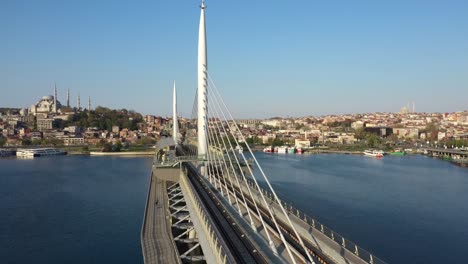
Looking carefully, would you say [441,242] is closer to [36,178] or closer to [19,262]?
[19,262]

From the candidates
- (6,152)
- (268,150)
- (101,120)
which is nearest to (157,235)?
(268,150)

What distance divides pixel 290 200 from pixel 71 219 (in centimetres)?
688

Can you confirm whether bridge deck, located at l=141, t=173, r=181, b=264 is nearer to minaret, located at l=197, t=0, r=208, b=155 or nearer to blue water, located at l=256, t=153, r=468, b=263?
minaret, located at l=197, t=0, r=208, b=155

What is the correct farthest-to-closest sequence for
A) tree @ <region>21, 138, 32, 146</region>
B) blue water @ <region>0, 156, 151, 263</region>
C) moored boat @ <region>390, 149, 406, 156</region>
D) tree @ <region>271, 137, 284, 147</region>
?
tree @ <region>271, 137, 284, 147</region> < tree @ <region>21, 138, 32, 146</region> < moored boat @ <region>390, 149, 406, 156</region> < blue water @ <region>0, 156, 151, 263</region>

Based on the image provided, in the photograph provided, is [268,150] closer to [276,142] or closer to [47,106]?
[276,142]

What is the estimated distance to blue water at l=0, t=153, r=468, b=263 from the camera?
30.7ft

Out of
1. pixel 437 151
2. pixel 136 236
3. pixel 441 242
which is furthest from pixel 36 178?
pixel 437 151

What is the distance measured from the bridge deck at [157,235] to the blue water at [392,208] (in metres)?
4.26

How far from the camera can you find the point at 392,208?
13250 mm

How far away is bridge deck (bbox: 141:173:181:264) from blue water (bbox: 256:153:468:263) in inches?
168

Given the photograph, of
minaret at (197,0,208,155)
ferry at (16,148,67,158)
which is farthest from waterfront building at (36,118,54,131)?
minaret at (197,0,208,155)

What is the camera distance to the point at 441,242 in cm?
990

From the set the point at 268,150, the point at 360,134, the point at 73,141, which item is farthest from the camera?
the point at 360,134

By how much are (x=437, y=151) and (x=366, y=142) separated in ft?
35.3
